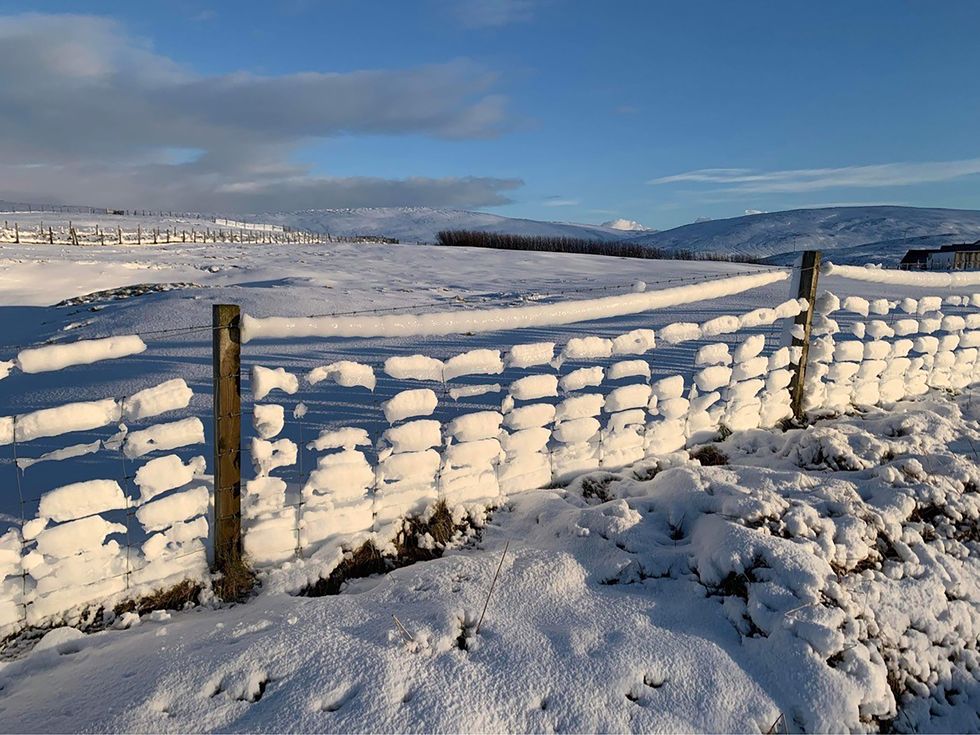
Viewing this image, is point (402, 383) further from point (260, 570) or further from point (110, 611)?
point (110, 611)

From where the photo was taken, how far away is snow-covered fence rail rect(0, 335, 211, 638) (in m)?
2.97

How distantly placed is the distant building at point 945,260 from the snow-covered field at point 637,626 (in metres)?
35.5

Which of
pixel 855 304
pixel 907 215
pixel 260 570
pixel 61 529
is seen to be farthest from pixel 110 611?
pixel 907 215

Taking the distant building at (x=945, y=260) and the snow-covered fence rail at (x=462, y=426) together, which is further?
the distant building at (x=945, y=260)

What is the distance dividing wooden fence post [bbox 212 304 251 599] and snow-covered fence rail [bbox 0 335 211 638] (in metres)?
0.11

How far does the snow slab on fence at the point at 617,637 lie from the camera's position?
2.35 meters

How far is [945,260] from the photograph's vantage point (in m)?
45.3

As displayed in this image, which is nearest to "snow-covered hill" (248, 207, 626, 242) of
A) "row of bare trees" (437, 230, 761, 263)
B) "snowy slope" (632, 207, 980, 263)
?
"snowy slope" (632, 207, 980, 263)

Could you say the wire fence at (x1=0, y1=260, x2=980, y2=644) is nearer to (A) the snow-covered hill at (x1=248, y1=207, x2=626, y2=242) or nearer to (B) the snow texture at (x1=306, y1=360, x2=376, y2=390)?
(B) the snow texture at (x1=306, y1=360, x2=376, y2=390)

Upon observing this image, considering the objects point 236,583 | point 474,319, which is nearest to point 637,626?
point 236,583

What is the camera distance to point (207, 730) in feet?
7.18

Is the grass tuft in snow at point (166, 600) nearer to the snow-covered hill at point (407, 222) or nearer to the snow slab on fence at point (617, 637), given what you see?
the snow slab on fence at point (617, 637)

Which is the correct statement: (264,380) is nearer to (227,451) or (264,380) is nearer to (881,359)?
(227,451)

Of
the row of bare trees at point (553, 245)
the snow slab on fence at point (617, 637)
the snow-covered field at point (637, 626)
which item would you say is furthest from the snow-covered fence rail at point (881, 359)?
the row of bare trees at point (553, 245)
